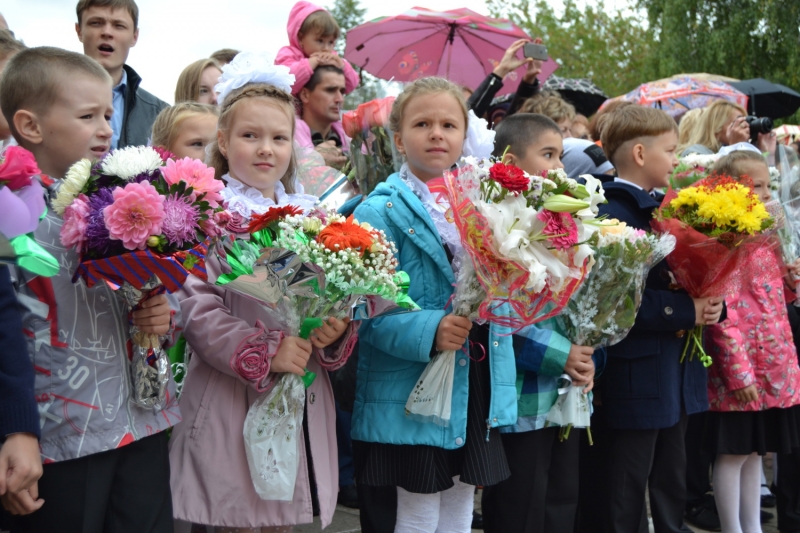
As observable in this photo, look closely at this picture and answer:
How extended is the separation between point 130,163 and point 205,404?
1.00 m

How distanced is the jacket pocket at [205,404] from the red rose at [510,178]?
1.31 meters

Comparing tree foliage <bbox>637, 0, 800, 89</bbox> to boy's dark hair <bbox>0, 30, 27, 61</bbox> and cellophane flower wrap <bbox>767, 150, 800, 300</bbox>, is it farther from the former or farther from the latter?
boy's dark hair <bbox>0, 30, 27, 61</bbox>

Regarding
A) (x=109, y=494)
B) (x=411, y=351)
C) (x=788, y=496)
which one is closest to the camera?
(x=109, y=494)

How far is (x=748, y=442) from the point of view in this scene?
4.44 metres

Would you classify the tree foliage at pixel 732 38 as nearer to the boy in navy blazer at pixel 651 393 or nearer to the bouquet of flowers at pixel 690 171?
the bouquet of flowers at pixel 690 171

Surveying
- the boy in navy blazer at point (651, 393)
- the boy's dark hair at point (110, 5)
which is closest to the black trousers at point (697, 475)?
the boy in navy blazer at point (651, 393)

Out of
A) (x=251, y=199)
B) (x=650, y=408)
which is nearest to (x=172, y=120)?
(x=251, y=199)

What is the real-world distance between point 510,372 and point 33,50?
2202 mm

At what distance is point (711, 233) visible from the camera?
3.80 metres

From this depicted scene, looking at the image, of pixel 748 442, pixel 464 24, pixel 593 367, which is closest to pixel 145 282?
pixel 593 367

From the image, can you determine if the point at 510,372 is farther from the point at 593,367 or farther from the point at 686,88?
the point at 686,88

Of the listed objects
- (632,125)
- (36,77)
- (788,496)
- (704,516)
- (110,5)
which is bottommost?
(704,516)

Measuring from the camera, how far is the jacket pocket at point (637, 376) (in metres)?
3.89

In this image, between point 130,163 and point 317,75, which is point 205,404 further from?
point 317,75
